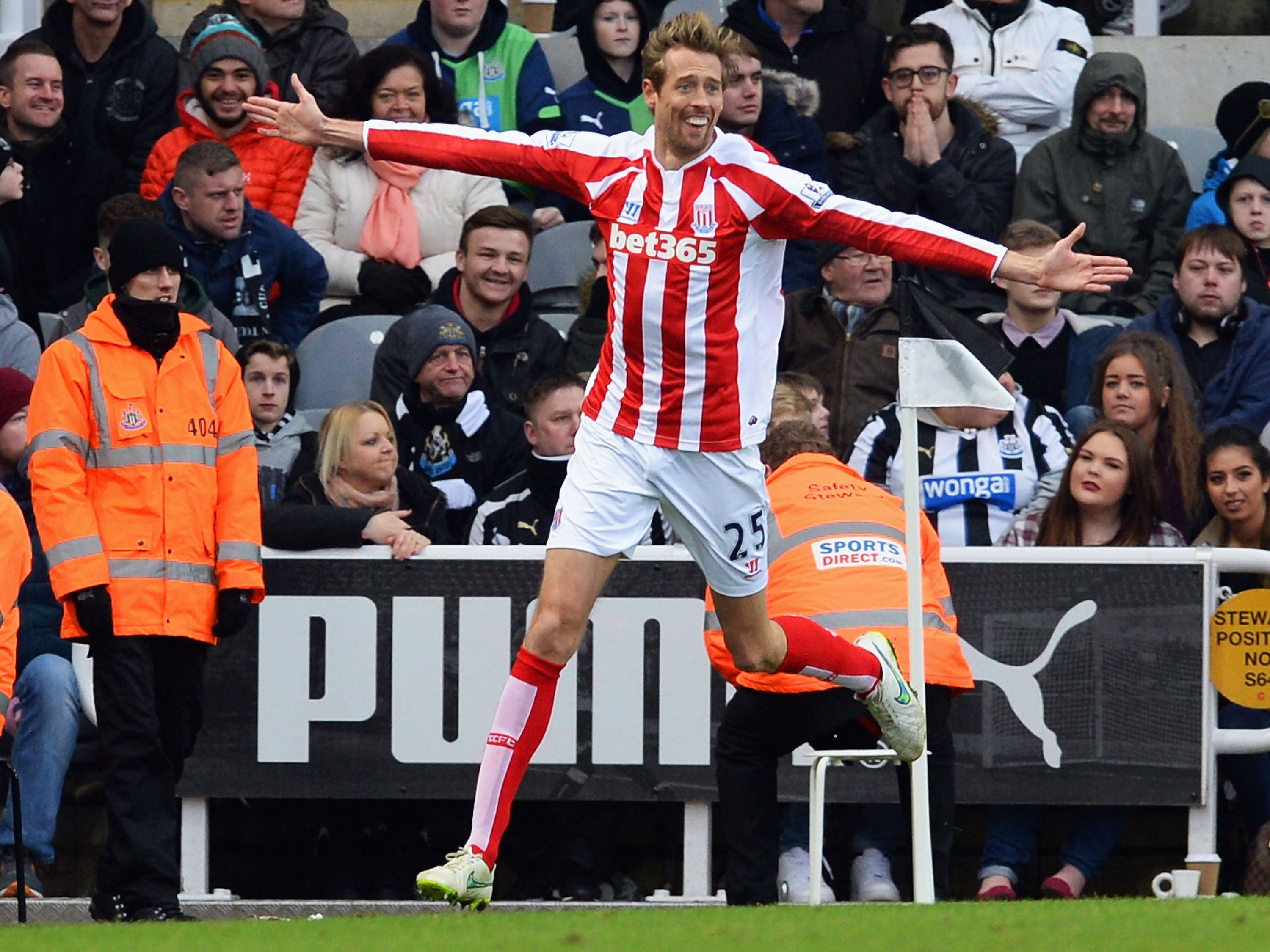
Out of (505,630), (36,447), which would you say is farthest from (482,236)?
(36,447)

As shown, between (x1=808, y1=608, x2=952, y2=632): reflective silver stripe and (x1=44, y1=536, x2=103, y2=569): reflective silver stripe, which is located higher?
(x1=44, y1=536, x2=103, y2=569): reflective silver stripe

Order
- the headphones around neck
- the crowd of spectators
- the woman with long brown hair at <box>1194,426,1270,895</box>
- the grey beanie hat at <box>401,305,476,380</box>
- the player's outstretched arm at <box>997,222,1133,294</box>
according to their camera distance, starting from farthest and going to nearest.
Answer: the headphones around neck < the grey beanie hat at <box>401,305,476,380</box> < the crowd of spectators < the woman with long brown hair at <box>1194,426,1270,895</box> < the player's outstretched arm at <box>997,222,1133,294</box>

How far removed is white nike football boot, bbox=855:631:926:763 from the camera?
21.9 ft

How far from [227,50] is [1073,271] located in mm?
5118

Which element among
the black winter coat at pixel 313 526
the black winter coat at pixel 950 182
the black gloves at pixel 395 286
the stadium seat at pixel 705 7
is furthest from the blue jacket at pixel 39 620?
the stadium seat at pixel 705 7

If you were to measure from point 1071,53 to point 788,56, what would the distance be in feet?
4.88

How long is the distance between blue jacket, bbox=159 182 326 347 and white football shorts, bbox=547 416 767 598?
3.57m

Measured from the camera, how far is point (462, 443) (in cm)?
883

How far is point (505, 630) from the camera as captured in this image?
8.00m

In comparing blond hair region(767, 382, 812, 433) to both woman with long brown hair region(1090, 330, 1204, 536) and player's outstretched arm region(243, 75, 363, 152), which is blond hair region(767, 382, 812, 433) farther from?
player's outstretched arm region(243, 75, 363, 152)

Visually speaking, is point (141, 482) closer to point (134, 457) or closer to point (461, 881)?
point (134, 457)

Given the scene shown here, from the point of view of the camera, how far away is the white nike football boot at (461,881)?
5949mm

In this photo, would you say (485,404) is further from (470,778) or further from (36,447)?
(36,447)

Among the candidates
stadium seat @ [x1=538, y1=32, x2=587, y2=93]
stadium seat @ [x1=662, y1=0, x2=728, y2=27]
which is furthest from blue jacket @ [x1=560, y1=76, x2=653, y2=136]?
stadium seat @ [x1=662, y1=0, x2=728, y2=27]
